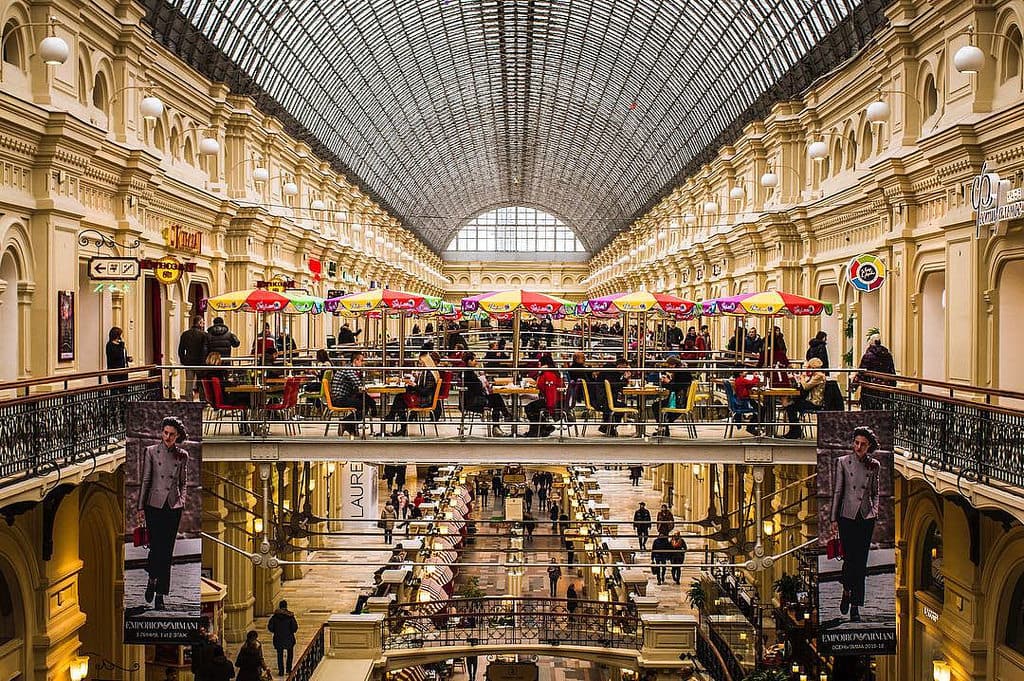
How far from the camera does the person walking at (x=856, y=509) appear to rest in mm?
14727

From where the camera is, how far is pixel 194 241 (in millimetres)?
26234

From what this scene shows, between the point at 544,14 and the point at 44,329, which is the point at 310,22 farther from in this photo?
the point at 44,329

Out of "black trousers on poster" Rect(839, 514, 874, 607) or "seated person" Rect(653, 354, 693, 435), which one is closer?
"black trousers on poster" Rect(839, 514, 874, 607)

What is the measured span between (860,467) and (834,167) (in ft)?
45.5

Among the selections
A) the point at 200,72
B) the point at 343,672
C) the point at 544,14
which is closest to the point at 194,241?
the point at 200,72

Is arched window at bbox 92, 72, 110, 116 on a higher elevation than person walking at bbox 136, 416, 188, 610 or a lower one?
higher

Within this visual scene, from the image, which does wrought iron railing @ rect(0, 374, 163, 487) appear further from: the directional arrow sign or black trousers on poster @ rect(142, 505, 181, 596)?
the directional arrow sign

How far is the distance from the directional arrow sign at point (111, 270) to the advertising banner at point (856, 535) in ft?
38.7

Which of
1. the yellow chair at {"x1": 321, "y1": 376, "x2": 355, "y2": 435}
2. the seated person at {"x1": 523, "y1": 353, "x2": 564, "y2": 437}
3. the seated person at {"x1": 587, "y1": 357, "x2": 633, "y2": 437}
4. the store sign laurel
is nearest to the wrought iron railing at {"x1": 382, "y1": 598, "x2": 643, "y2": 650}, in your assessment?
the seated person at {"x1": 587, "y1": 357, "x2": 633, "y2": 437}

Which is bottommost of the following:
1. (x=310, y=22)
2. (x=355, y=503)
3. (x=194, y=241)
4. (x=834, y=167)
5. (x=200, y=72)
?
(x=355, y=503)

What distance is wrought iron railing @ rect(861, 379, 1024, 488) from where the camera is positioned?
12.6 metres

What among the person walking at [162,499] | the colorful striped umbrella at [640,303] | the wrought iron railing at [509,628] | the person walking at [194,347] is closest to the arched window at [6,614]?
the person walking at [162,499]

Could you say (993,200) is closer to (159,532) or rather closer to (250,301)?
(159,532)

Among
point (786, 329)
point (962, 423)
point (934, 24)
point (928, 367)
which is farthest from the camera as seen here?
point (786, 329)
